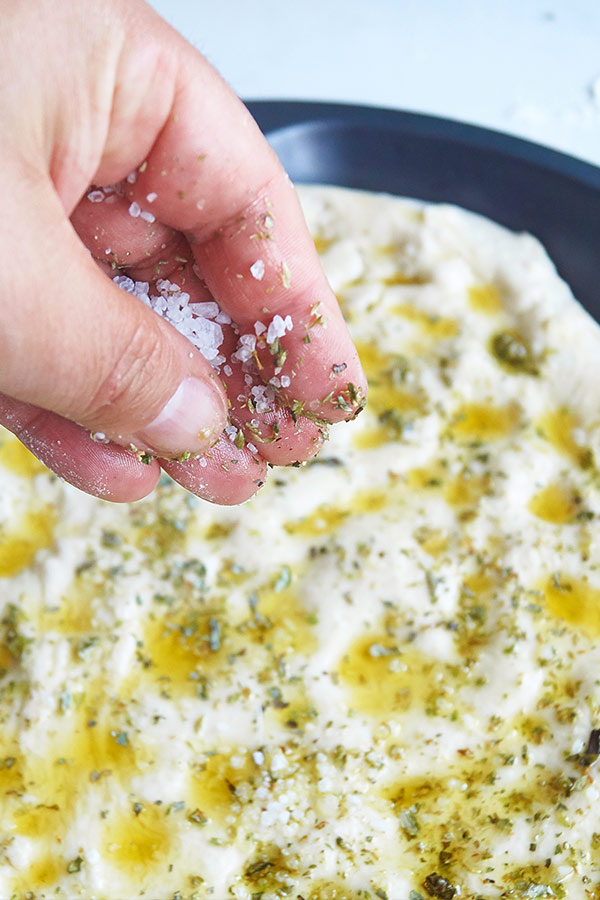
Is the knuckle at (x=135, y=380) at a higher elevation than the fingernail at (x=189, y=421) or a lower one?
higher

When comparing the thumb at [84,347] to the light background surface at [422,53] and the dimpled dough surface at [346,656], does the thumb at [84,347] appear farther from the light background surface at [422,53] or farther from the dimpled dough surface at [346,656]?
the light background surface at [422,53]

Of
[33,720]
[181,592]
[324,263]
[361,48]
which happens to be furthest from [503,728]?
[361,48]

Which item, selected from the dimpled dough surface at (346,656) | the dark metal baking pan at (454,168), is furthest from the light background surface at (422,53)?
the dimpled dough surface at (346,656)

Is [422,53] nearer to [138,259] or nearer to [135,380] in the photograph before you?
[138,259]

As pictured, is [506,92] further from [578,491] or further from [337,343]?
[337,343]

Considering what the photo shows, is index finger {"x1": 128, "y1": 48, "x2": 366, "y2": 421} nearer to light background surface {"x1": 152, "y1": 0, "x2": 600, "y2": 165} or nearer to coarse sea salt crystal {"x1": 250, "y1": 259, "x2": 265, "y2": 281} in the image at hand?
coarse sea salt crystal {"x1": 250, "y1": 259, "x2": 265, "y2": 281}

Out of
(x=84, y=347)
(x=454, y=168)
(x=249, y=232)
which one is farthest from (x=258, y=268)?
(x=454, y=168)

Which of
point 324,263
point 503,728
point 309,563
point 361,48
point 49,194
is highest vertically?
Result: point 49,194

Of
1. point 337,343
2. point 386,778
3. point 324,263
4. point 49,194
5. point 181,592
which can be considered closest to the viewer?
A: point 49,194
